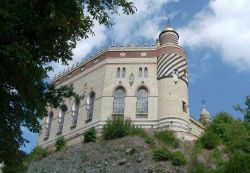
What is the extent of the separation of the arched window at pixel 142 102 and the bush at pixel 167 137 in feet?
12.7

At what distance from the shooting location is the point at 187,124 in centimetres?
3969

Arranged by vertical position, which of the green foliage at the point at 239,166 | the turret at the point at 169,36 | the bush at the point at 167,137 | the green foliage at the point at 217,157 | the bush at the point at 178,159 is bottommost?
the green foliage at the point at 239,166

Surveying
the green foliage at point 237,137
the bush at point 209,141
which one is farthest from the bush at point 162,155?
the green foliage at point 237,137

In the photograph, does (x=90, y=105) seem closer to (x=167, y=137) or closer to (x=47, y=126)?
(x=47, y=126)

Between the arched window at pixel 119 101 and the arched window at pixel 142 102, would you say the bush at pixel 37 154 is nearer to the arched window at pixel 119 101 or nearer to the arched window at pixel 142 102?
the arched window at pixel 119 101

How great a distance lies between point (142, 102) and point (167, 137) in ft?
18.6

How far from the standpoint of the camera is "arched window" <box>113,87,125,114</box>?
4040 cm

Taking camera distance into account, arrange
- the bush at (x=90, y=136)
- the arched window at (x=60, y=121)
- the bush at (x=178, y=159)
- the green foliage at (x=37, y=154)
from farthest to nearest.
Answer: the arched window at (x=60, y=121) < the green foliage at (x=37, y=154) < the bush at (x=90, y=136) < the bush at (x=178, y=159)

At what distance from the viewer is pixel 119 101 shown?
40875 mm

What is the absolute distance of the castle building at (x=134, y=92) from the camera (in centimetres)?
3959

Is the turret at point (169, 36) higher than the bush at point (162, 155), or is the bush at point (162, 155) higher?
the turret at point (169, 36)

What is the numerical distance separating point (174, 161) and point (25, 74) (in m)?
20.6

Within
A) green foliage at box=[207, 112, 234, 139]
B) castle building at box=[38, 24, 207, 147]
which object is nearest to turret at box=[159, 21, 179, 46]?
castle building at box=[38, 24, 207, 147]

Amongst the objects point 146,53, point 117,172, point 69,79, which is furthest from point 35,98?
point 69,79
